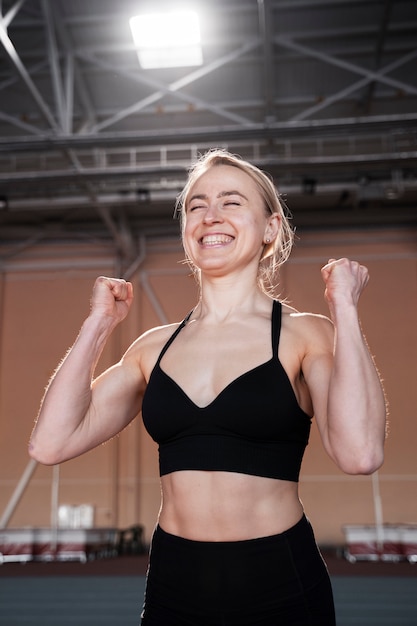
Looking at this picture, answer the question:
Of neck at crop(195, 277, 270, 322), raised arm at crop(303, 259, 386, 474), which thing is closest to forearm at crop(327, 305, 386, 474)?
raised arm at crop(303, 259, 386, 474)

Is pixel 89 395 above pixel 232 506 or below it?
above

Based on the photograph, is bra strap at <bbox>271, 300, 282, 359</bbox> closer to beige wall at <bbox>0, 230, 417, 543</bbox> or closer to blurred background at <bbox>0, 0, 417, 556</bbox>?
blurred background at <bbox>0, 0, 417, 556</bbox>

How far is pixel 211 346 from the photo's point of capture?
161 centimetres

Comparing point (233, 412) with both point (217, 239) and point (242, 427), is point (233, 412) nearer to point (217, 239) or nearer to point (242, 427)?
point (242, 427)

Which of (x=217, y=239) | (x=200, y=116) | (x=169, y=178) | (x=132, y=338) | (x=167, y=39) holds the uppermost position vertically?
(x=200, y=116)

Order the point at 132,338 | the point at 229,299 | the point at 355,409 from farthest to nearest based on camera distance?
the point at 132,338
the point at 229,299
the point at 355,409

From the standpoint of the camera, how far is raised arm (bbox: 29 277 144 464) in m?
1.56

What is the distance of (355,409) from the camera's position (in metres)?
1.32

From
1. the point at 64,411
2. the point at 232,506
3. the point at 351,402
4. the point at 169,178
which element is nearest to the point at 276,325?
the point at 351,402

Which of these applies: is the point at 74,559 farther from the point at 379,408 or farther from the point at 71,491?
the point at 379,408

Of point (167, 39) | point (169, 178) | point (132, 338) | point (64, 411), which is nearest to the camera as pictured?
point (64, 411)

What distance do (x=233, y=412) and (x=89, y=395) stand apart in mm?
387

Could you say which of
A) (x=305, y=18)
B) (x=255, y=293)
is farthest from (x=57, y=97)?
(x=255, y=293)

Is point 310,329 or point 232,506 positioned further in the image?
point 310,329
